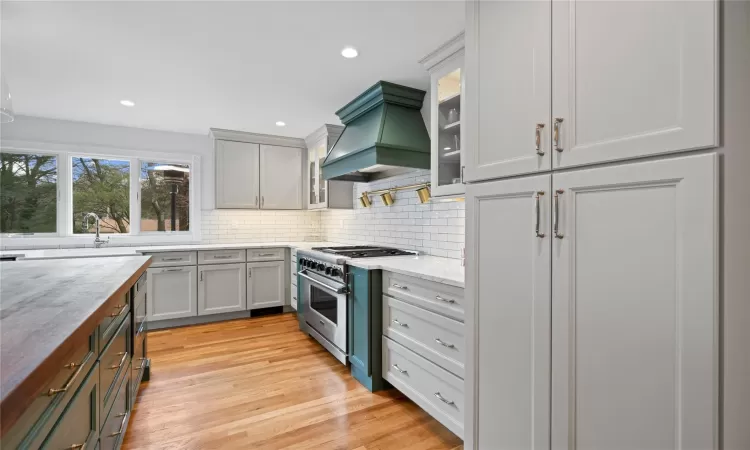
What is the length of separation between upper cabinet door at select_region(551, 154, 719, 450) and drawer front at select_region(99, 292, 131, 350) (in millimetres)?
1632

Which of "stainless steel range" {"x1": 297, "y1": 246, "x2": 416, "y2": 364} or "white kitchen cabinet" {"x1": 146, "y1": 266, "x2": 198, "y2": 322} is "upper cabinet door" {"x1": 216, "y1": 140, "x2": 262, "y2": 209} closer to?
"white kitchen cabinet" {"x1": 146, "y1": 266, "x2": 198, "y2": 322}

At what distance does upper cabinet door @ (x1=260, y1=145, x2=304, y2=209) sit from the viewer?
185 inches

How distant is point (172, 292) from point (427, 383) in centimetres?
319

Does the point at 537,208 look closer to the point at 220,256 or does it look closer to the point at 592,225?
the point at 592,225

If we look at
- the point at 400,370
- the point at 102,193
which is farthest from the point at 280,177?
the point at 400,370

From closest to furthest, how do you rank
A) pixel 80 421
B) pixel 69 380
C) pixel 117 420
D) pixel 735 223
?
pixel 735 223
pixel 69 380
pixel 80 421
pixel 117 420

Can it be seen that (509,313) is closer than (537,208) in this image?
No

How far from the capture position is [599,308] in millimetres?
1081

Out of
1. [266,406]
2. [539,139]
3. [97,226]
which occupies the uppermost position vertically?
[539,139]

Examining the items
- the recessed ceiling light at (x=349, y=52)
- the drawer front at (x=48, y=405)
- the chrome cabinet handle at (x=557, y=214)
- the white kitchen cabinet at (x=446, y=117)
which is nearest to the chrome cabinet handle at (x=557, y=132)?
the chrome cabinet handle at (x=557, y=214)

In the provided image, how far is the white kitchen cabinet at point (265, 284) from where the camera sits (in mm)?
4352

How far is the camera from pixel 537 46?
4.06 feet

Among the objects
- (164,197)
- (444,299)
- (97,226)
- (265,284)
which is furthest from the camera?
(164,197)

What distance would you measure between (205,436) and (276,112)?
2.93 metres
